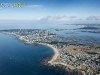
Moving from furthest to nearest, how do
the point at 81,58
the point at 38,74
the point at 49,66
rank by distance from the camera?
1. the point at 81,58
2. the point at 49,66
3. the point at 38,74

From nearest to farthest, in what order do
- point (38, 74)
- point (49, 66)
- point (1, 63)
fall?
1. point (38, 74)
2. point (49, 66)
3. point (1, 63)

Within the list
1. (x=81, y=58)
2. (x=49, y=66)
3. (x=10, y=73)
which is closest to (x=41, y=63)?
(x=49, y=66)

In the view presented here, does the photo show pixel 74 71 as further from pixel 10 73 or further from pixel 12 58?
pixel 12 58

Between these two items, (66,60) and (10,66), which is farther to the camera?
(66,60)

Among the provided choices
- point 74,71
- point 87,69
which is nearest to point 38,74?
point 74,71

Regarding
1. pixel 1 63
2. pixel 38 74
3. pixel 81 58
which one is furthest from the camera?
pixel 81 58

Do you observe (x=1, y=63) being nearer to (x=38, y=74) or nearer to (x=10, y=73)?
(x=10, y=73)

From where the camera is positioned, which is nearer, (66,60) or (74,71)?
(74,71)
